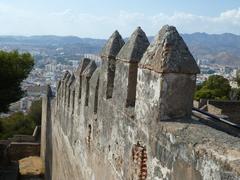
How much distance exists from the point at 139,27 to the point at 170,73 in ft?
4.25

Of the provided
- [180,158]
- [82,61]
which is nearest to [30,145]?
[82,61]

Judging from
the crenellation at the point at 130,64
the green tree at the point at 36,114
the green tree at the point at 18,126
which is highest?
the crenellation at the point at 130,64

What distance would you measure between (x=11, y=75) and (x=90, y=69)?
12.5 metres

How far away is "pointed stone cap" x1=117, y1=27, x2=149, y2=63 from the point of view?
4.67m

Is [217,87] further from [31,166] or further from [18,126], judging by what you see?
[31,166]

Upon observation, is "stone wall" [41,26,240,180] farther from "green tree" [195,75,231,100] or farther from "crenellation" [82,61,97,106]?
"green tree" [195,75,231,100]

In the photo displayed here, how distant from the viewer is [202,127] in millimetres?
3611

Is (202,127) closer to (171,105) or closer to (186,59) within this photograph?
(171,105)

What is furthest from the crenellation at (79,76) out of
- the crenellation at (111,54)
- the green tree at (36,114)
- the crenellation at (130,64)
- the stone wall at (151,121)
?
the green tree at (36,114)

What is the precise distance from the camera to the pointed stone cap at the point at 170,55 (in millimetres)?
3730

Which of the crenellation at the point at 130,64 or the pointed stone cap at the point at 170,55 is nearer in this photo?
the pointed stone cap at the point at 170,55

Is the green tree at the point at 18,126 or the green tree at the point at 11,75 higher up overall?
the green tree at the point at 11,75

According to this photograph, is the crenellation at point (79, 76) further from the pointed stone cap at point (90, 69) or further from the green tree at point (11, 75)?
the green tree at point (11, 75)

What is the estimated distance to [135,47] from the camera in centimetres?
470
